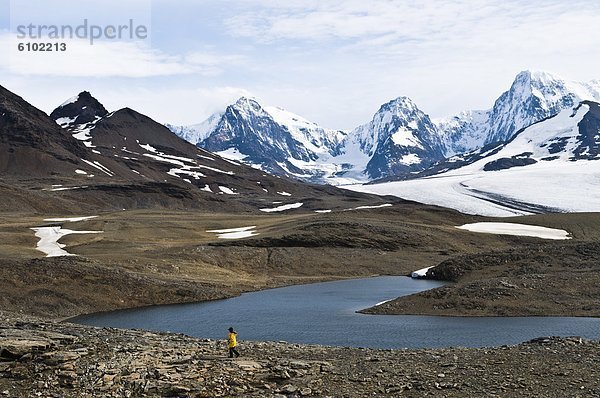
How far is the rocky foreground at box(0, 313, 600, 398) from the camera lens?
28406 millimetres

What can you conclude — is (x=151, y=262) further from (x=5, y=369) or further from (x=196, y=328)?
(x=5, y=369)

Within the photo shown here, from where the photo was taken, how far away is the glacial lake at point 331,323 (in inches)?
2010

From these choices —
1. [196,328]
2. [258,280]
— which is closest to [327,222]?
[258,280]

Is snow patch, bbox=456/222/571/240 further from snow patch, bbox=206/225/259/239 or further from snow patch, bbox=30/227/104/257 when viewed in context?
snow patch, bbox=30/227/104/257

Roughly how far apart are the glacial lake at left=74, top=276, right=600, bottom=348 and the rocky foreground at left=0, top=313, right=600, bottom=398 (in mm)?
13639

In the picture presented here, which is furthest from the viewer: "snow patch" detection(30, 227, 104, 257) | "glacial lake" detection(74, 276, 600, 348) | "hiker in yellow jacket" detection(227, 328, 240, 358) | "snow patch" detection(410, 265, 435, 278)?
"snow patch" detection(410, 265, 435, 278)

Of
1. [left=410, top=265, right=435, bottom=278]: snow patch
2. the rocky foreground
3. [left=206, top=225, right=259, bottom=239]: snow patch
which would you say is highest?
[left=206, top=225, right=259, bottom=239]: snow patch

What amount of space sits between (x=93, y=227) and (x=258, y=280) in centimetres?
4363

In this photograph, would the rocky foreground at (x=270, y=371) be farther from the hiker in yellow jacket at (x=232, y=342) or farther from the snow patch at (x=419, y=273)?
the snow patch at (x=419, y=273)

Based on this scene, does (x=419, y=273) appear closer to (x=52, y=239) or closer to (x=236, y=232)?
(x=236, y=232)

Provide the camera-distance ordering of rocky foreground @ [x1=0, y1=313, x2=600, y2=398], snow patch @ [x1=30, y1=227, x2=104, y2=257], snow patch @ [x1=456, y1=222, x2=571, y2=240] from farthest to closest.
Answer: snow patch @ [x1=456, y1=222, x2=571, y2=240], snow patch @ [x1=30, y1=227, x2=104, y2=257], rocky foreground @ [x1=0, y1=313, x2=600, y2=398]

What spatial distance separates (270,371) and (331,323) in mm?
29293

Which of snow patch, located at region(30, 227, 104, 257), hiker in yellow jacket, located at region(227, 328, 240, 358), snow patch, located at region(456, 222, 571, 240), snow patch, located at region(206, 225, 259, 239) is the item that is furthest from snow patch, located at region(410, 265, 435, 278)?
hiker in yellow jacket, located at region(227, 328, 240, 358)

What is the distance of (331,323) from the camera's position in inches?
2333
